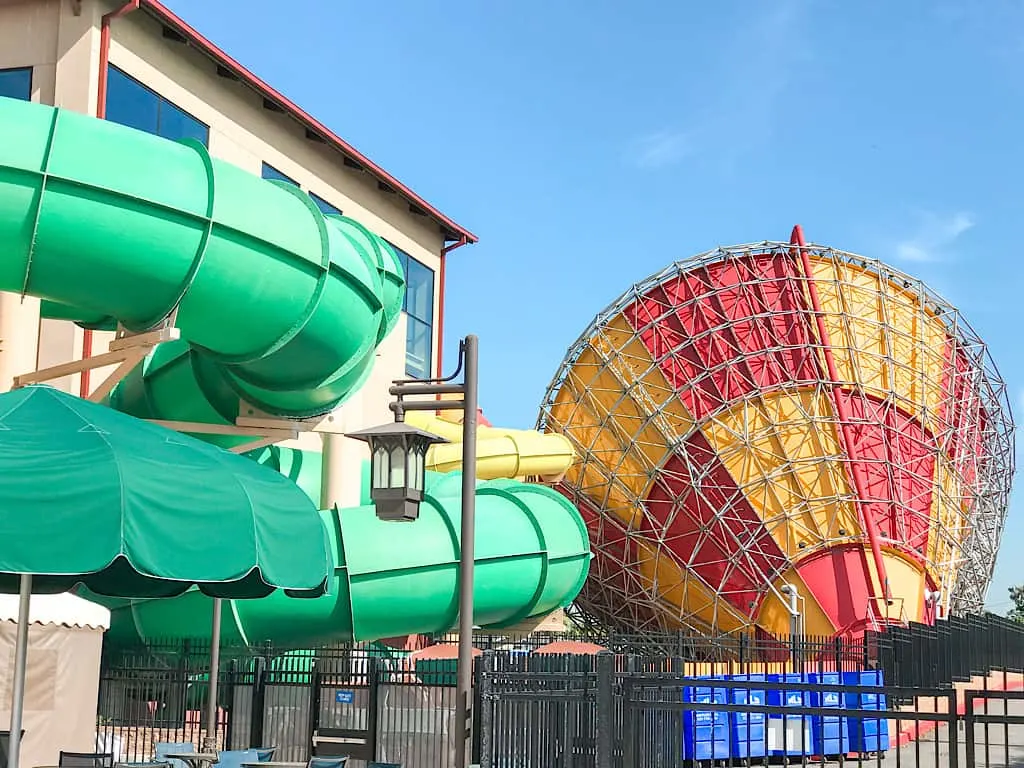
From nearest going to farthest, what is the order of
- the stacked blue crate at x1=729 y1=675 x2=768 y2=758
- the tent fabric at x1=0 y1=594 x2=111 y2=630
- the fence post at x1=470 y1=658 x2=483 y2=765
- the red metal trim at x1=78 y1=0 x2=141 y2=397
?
the fence post at x1=470 y1=658 x2=483 y2=765, the tent fabric at x1=0 y1=594 x2=111 y2=630, the stacked blue crate at x1=729 y1=675 x2=768 y2=758, the red metal trim at x1=78 y1=0 x2=141 y2=397

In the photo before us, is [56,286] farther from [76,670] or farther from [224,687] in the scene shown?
[224,687]

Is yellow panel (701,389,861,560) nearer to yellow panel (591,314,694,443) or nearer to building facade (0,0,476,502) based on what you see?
yellow panel (591,314,694,443)

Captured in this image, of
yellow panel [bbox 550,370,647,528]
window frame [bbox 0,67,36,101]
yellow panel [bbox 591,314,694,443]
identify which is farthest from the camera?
yellow panel [bbox 550,370,647,528]

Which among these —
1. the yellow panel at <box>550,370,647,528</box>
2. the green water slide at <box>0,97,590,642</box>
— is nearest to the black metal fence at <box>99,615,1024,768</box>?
the green water slide at <box>0,97,590,642</box>

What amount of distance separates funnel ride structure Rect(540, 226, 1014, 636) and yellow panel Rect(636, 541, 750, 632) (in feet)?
0.19

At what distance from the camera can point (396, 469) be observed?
9617 millimetres

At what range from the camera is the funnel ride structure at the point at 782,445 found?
35.2 metres

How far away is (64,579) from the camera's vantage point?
350 inches

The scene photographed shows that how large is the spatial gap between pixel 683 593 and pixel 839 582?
5296mm

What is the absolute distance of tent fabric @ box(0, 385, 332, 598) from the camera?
21.3ft

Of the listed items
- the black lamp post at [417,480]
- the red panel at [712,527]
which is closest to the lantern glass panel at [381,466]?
the black lamp post at [417,480]

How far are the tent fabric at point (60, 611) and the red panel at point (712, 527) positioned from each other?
78.9 ft

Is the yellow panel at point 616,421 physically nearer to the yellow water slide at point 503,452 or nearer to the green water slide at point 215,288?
the yellow water slide at point 503,452

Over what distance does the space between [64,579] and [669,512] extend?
3017 cm
